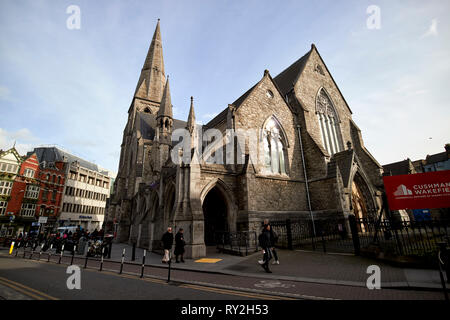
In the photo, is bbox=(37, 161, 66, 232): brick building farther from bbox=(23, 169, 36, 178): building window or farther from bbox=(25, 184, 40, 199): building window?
bbox=(23, 169, 36, 178): building window

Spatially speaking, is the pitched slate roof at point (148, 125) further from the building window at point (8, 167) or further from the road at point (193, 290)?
the road at point (193, 290)

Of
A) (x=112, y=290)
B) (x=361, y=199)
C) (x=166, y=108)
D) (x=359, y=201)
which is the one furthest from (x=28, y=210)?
(x=361, y=199)

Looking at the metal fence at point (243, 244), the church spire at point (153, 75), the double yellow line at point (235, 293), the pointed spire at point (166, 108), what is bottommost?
the double yellow line at point (235, 293)

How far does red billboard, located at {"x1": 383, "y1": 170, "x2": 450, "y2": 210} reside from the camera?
23.1ft

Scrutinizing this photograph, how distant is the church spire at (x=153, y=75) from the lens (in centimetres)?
4088

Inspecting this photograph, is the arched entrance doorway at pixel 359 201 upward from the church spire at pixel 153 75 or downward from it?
downward

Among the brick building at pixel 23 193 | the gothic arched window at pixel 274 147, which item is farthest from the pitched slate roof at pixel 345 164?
the brick building at pixel 23 193

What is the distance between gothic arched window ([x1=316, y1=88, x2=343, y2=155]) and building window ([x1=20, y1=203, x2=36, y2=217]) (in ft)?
146

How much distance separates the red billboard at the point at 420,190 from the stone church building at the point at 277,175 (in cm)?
582

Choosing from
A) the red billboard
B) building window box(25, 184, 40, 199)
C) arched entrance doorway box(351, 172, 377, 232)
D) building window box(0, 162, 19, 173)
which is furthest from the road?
building window box(25, 184, 40, 199)

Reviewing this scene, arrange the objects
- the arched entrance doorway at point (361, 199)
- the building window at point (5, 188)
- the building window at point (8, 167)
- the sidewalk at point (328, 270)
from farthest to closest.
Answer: the building window at point (8, 167) < the building window at point (5, 188) < the arched entrance doorway at point (361, 199) < the sidewalk at point (328, 270)

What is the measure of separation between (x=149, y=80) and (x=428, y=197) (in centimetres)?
4491
